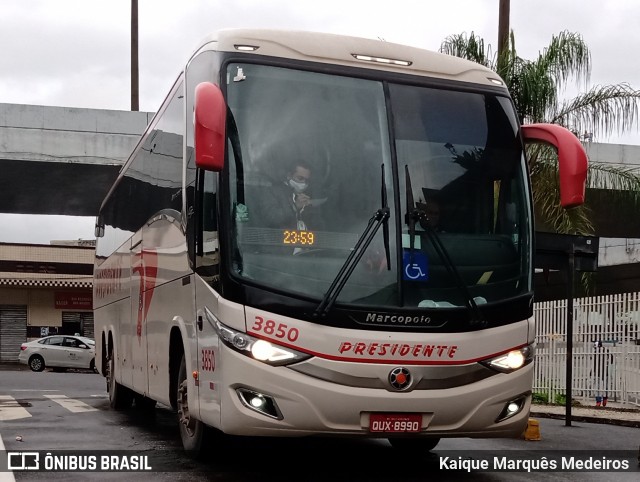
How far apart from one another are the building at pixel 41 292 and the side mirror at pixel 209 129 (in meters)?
40.6

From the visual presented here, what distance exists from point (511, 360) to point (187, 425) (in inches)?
113

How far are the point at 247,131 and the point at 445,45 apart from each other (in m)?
10.8

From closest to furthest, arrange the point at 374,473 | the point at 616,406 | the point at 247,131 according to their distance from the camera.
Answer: the point at 247,131 → the point at 374,473 → the point at 616,406

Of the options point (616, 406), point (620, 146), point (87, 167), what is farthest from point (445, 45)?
point (87, 167)

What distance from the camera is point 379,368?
702 cm

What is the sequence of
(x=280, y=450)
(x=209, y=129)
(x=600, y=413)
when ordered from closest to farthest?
(x=209, y=129), (x=280, y=450), (x=600, y=413)

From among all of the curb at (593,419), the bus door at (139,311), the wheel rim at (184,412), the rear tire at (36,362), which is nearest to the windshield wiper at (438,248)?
the wheel rim at (184,412)

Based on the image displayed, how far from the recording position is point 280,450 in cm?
941

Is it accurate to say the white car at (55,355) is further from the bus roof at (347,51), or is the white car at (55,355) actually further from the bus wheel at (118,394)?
the bus roof at (347,51)

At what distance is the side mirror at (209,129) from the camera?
682 centimetres

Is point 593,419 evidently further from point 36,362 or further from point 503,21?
point 36,362

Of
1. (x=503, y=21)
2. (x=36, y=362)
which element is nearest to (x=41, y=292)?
(x=36, y=362)

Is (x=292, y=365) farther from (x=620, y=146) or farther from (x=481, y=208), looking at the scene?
(x=620, y=146)

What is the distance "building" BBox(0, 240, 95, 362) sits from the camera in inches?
1816
